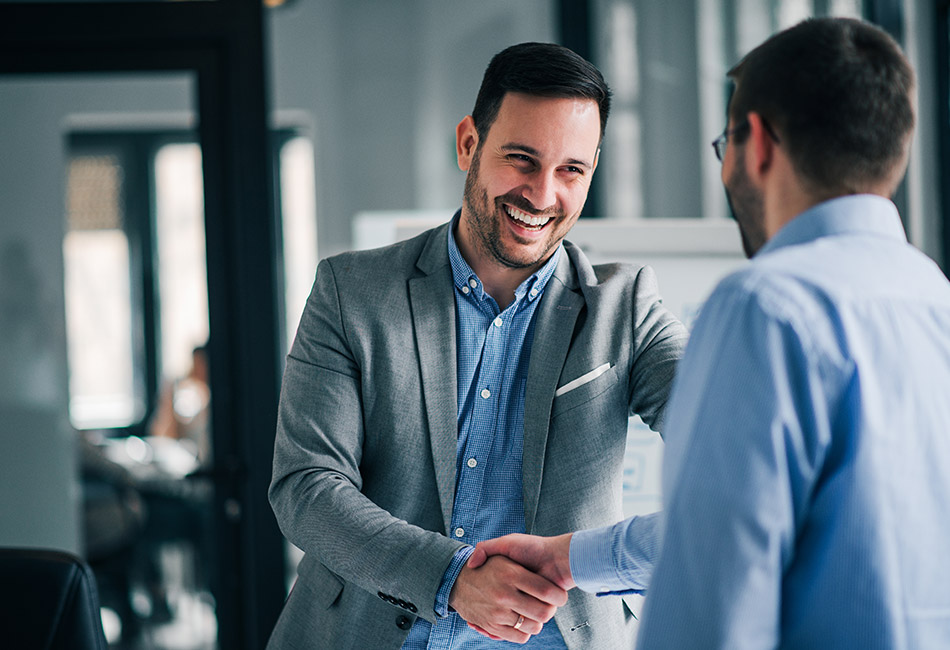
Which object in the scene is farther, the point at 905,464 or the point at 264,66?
the point at 264,66

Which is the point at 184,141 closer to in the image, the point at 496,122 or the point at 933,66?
the point at 496,122

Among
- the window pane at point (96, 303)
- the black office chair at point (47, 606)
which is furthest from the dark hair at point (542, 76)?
the window pane at point (96, 303)

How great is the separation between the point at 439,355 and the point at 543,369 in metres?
0.16

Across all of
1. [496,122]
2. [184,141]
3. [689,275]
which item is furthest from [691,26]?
[496,122]

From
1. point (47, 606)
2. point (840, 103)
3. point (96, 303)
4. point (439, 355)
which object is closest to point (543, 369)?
point (439, 355)

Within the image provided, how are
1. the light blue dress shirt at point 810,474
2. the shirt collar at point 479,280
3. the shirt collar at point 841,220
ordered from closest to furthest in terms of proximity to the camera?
the light blue dress shirt at point 810,474, the shirt collar at point 841,220, the shirt collar at point 479,280

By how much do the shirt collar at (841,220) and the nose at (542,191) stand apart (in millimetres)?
599

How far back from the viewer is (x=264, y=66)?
2.64 m

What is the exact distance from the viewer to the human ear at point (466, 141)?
1.52m

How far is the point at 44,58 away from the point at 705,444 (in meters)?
2.47

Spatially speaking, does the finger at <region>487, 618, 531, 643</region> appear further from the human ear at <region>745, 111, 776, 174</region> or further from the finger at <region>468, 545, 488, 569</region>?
the human ear at <region>745, 111, 776, 174</region>

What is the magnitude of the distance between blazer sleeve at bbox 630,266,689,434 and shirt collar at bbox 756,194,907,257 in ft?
1.85

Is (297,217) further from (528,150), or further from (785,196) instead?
(785,196)

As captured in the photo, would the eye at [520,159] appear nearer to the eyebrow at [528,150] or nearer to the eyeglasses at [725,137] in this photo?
the eyebrow at [528,150]
